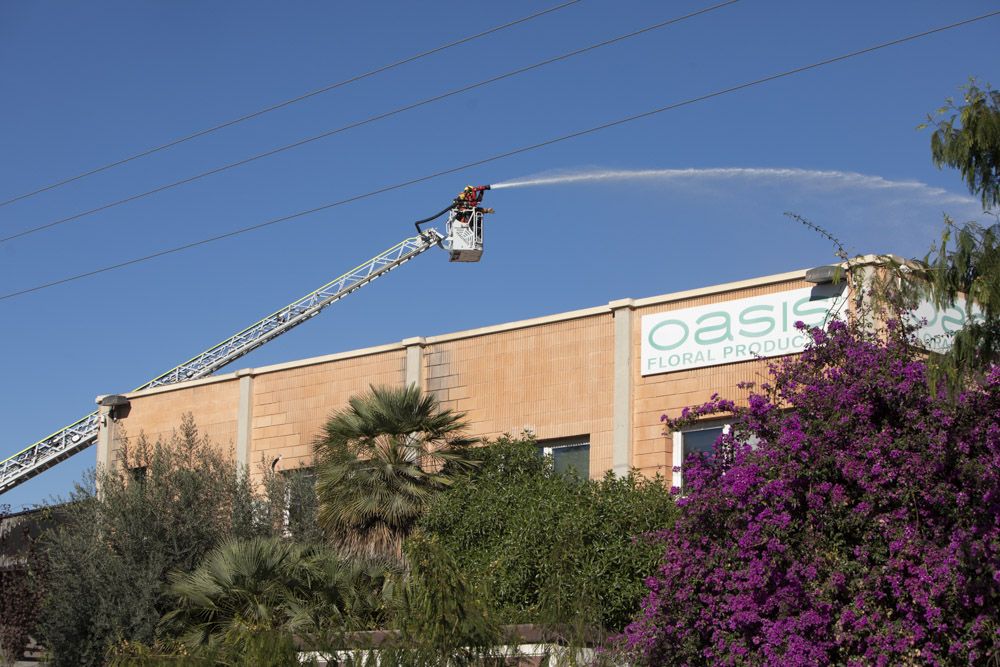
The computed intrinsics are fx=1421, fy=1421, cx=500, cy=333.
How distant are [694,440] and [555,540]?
15.1 ft

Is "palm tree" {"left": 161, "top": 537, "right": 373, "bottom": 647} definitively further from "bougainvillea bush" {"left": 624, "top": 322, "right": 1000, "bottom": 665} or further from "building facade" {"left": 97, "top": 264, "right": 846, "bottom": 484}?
"bougainvillea bush" {"left": 624, "top": 322, "right": 1000, "bottom": 665}

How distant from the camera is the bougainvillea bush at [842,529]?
1590 cm

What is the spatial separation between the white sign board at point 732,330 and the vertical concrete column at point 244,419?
10.8 metres

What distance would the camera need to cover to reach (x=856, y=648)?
1653 centimetres

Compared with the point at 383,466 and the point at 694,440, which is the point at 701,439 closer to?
the point at 694,440

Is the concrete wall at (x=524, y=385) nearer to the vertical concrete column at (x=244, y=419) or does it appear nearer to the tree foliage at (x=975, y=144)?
the vertical concrete column at (x=244, y=419)

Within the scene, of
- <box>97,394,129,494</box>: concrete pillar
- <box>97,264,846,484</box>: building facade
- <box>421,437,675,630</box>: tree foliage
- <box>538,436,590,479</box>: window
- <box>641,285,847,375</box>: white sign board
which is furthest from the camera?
<box>97,394,129,494</box>: concrete pillar

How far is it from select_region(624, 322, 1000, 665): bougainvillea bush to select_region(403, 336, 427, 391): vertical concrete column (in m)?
11.7

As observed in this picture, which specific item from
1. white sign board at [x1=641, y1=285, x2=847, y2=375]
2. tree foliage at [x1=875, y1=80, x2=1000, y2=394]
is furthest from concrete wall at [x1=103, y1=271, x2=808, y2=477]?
tree foliage at [x1=875, y1=80, x2=1000, y2=394]

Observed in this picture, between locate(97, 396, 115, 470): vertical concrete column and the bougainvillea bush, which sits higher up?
locate(97, 396, 115, 470): vertical concrete column

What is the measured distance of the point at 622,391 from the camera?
26.5 metres

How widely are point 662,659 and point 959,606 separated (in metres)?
4.20

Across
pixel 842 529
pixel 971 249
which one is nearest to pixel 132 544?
pixel 842 529

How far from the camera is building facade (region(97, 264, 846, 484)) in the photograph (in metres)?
25.1
